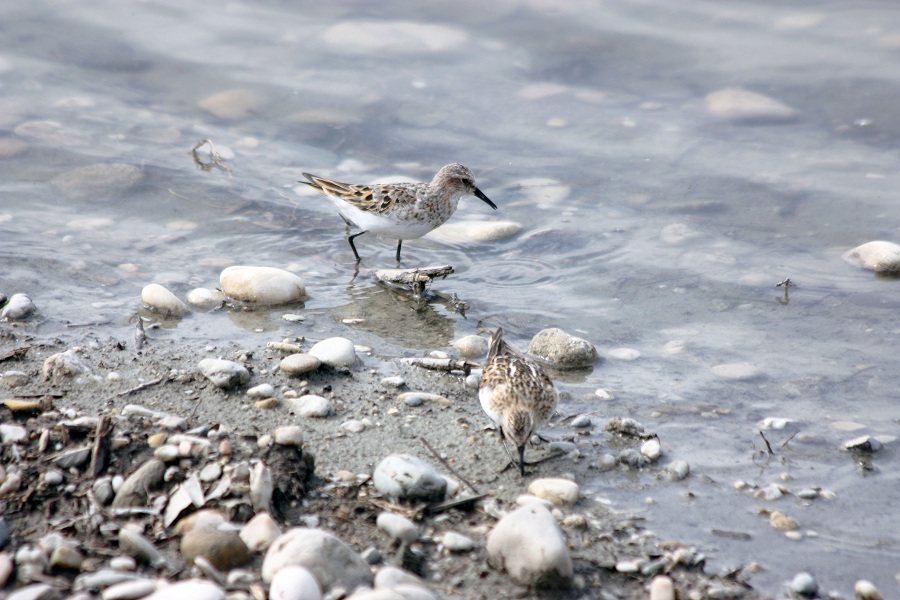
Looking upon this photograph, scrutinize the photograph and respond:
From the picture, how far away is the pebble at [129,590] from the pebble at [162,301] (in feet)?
11.5

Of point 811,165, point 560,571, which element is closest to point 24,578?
point 560,571

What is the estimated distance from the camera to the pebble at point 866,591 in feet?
12.8

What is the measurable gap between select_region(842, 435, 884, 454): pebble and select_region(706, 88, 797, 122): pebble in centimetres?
597

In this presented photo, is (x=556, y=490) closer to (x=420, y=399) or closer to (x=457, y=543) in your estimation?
(x=457, y=543)

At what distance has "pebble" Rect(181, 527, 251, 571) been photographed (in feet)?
11.8

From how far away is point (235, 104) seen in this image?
11.0m

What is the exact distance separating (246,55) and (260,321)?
6.53 m

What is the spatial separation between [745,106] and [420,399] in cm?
684

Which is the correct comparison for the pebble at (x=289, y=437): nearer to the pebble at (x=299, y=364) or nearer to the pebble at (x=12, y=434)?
the pebble at (x=299, y=364)

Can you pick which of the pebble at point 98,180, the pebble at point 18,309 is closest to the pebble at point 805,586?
the pebble at point 18,309

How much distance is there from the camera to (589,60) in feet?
37.8

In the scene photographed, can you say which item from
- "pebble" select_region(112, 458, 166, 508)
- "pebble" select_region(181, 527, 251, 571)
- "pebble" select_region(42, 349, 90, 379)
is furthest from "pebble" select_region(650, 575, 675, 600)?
"pebble" select_region(42, 349, 90, 379)

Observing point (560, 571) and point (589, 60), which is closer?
point (560, 571)

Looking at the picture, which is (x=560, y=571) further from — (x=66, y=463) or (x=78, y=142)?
(x=78, y=142)
